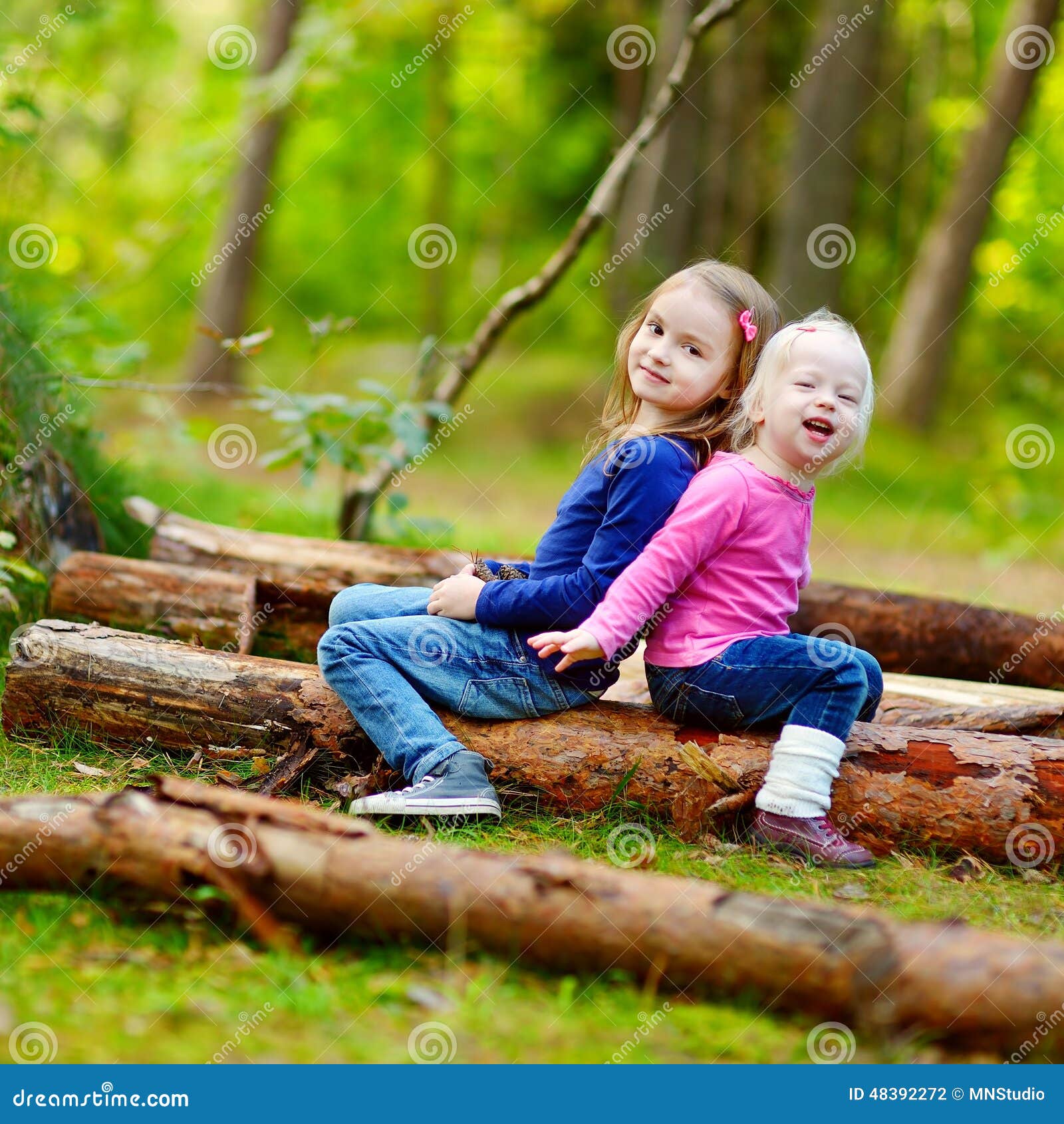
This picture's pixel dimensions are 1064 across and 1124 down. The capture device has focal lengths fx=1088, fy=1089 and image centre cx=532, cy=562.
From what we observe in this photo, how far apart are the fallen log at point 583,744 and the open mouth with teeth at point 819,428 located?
0.79m

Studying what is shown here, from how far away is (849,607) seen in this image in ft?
14.4

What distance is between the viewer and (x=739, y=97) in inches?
539

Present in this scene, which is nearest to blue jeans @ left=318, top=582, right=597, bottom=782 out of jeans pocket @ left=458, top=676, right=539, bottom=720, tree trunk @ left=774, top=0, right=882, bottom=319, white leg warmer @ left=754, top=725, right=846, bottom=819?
jeans pocket @ left=458, top=676, right=539, bottom=720

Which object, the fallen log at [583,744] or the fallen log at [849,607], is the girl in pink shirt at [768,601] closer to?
the fallen log at [583,744]

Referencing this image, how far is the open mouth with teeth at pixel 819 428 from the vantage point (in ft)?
9.12

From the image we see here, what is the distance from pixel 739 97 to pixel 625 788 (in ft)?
42.0

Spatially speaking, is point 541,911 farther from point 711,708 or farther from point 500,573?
point 500,573

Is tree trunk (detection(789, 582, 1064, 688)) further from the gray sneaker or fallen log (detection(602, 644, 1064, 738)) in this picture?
the gray sneaker

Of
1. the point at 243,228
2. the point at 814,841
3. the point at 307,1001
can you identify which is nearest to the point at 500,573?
the point at 814,841

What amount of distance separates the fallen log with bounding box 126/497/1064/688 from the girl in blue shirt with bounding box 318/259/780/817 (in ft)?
3.77

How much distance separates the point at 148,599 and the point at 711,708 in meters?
2.15

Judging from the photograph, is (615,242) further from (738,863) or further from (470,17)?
(738,863)

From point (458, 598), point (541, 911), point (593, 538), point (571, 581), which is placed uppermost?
point (593, 538)

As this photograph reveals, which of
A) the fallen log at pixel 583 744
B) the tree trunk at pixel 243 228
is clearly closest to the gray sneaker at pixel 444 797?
the fallen log at pixel 583 744
